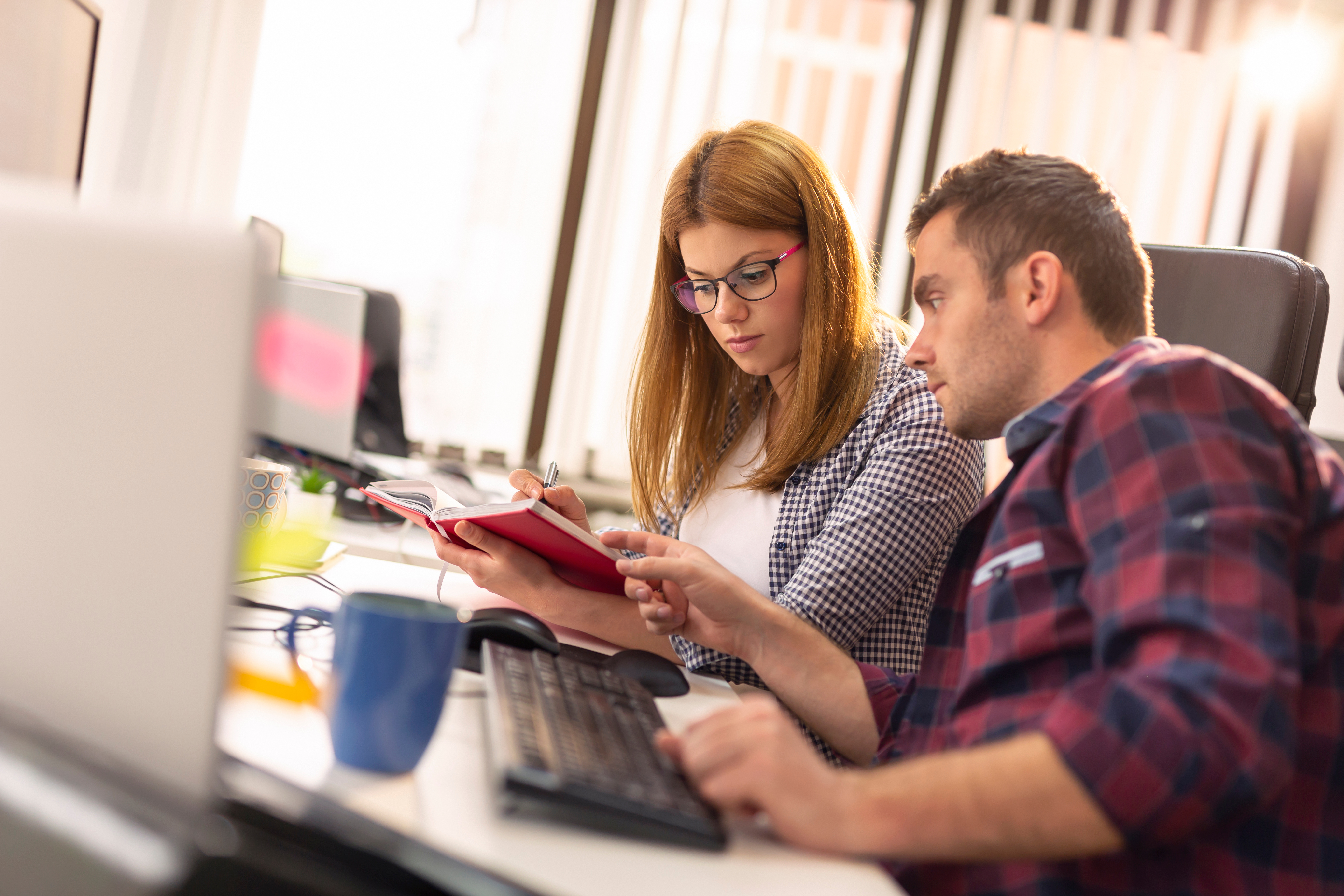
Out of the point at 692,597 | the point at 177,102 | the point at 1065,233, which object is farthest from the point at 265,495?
the point at 177,102

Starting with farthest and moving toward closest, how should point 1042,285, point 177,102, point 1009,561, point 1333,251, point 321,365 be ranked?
point 1333,251 < point 177,102 < point 321,365 < point 1042,285 < point 1009,561

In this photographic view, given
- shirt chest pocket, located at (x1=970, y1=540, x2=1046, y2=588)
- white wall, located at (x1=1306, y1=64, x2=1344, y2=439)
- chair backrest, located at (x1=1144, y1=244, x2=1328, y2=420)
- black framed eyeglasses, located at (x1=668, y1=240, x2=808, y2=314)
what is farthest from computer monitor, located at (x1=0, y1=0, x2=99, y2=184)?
white wall, located at (x1=1306, y1=64, x2=1344, y2=439)

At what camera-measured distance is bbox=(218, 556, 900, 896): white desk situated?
0.58m

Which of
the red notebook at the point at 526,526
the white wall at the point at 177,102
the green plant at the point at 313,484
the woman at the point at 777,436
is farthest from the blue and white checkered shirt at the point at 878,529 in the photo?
the white wall at the point at 177,102

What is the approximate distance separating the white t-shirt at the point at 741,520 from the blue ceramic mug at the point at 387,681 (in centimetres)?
73

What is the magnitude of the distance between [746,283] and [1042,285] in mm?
567

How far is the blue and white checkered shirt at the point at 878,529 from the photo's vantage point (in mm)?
1189

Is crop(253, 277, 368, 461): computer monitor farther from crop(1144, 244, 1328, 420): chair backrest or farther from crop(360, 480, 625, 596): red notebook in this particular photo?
crop(1144, 244, 1328, 420): chair backrest

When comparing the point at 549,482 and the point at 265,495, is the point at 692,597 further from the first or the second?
the point at 265,495

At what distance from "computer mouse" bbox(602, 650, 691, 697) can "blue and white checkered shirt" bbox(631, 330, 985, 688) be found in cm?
21

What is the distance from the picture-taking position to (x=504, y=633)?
1.00 meters

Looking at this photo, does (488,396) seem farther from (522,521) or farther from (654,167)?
(522,521)

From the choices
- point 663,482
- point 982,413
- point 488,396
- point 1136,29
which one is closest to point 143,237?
point 982,413

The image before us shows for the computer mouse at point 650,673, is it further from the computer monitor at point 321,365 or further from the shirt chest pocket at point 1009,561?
the computer monitor at point 321,365
